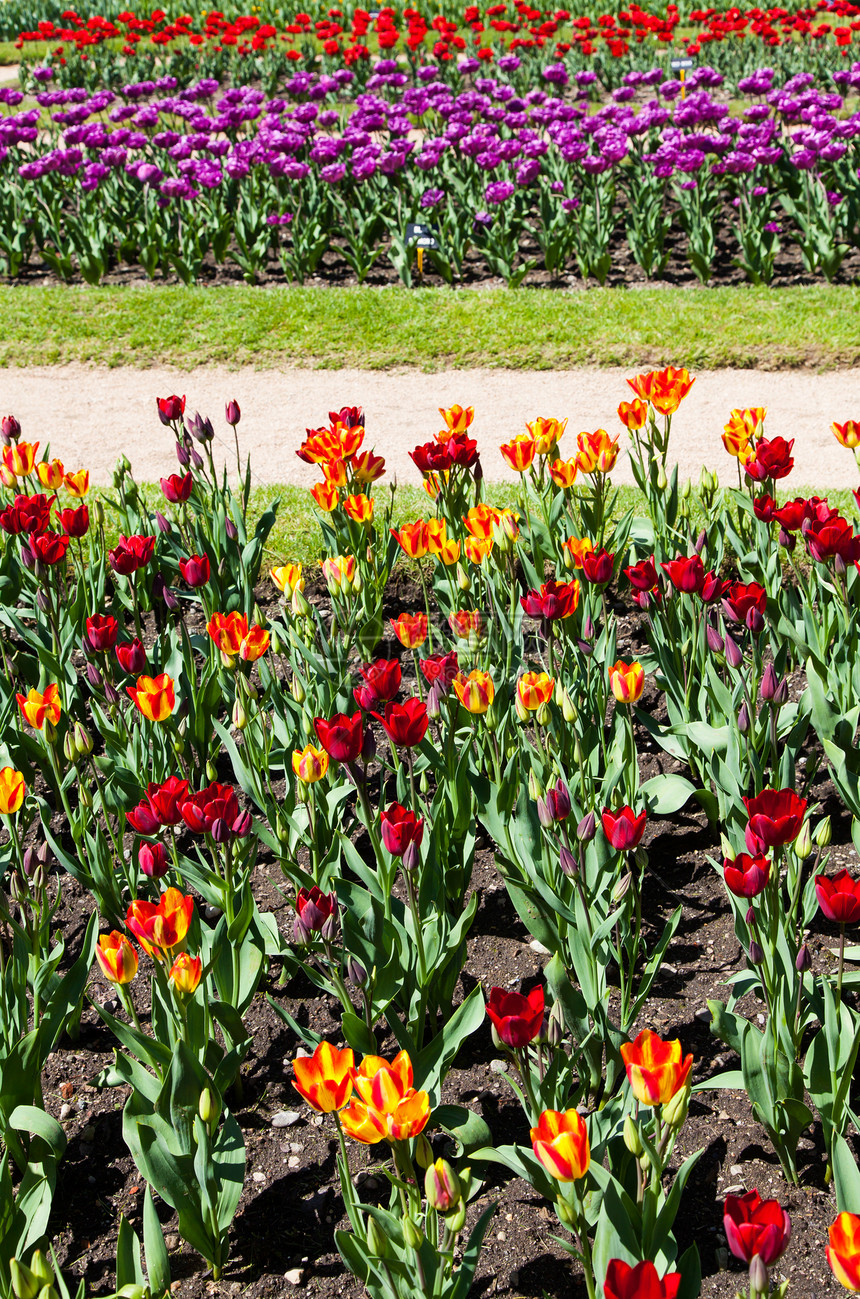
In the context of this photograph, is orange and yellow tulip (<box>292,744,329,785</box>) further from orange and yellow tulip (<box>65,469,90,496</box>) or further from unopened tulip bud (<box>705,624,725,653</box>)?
orange and yellow tulip (<box>65,469,90,496</box>)

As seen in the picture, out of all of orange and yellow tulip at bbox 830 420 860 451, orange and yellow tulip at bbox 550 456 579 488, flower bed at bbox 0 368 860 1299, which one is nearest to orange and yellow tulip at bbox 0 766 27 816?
flower bed at bbox 0 368 860 1299

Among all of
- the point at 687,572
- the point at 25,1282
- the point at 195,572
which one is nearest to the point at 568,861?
the point at 687,572

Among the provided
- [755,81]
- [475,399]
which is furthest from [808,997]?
[755,81]

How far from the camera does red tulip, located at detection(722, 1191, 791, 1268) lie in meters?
1.25

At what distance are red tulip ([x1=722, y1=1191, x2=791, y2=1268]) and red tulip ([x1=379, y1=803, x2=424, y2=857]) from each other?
0.80 m

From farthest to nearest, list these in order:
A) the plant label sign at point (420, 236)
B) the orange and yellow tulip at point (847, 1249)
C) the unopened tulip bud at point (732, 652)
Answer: the plant label sign at point (420, 236) → the unopened tulip bud at point (732, 652) → the orange and yellow tulip at point (847, 1249)

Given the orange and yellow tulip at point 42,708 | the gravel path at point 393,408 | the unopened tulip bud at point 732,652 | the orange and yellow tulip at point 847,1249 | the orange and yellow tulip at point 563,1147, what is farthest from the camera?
the gravel path at point 393,408

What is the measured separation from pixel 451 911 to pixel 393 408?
4.27 metres

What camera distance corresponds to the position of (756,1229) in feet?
4.13

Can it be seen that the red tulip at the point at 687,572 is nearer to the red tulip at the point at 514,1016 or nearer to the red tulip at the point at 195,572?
the red tulip at the point at 195,572

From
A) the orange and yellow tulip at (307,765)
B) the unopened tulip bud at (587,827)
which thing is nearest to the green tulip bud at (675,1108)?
the unopened tulip bud at (587,827)

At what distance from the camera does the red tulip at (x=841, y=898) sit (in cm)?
164

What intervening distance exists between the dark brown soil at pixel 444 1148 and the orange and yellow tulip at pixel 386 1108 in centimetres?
59

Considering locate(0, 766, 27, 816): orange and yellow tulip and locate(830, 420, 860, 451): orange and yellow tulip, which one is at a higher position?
locate(830, 420, 860, 451): orange and yellow tulip
